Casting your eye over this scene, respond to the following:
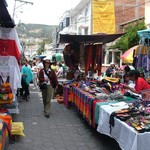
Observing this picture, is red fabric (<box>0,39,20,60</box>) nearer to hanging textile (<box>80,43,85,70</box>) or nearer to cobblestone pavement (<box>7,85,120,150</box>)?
cobblestone pavement (<box>7,85,120,150</box>)

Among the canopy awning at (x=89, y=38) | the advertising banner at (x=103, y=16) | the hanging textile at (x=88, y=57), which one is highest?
the advertising banner at (x=103, y=16)

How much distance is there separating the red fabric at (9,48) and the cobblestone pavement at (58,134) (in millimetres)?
1955

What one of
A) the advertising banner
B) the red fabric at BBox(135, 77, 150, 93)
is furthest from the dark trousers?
the advertising banner

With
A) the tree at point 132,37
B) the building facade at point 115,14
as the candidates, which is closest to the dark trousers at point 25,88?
the tree at point 132,37

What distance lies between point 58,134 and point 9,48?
2418mm

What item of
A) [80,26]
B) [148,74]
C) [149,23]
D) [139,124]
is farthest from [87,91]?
[80,26]

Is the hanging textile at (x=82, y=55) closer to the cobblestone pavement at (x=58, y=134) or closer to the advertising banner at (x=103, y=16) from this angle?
the cobblestone pavement at (x=58, y=134)

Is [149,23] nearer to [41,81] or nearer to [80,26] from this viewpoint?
[41,81]

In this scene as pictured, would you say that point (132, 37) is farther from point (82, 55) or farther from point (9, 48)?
point (9, 48)

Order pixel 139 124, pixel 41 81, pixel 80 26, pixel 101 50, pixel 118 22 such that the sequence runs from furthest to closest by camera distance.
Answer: pixel 80 26, pixel 118 22, pixel 101 50, pixel 41 81, pixel 139 124

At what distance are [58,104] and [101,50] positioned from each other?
109 inches

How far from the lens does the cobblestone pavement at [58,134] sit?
6009 millimetres

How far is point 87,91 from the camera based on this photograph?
26.3 ft

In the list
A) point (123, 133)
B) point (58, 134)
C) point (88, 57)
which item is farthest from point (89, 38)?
point (123, 133)
